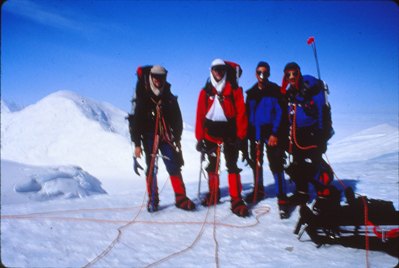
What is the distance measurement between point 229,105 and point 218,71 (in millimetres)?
531

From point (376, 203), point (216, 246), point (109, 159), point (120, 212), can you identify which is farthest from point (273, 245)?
point (109, 159)

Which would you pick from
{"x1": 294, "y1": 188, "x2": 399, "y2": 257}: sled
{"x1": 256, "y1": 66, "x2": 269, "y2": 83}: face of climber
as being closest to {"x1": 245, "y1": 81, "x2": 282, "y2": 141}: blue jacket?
{"x1": 256, "y1": 66, "x2": 269, "y2": 83}: face of climber

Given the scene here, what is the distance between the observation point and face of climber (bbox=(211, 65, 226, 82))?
153 inches

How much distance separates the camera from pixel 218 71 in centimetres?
389

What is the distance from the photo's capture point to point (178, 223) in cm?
379

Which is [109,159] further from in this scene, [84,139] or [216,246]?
[216,246]

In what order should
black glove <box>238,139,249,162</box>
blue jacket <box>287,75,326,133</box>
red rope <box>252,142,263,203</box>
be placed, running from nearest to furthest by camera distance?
1. blue jacket <box>287,75,326,133</box>
2. black glove <box>238,139,249,162</box>
3. red rope <box>252,142,263,203</box>

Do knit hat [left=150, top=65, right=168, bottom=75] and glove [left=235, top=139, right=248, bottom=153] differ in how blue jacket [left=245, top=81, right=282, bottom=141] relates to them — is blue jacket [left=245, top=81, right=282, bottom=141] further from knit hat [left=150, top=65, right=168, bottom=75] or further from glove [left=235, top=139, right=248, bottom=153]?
knit hat [left=150, top=65, right=168, bottom=75]

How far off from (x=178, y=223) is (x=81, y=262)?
1436 mm

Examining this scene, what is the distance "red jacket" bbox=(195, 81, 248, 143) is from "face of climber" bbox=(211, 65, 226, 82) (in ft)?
0.49

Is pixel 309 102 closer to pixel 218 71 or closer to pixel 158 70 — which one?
pixel 218 71

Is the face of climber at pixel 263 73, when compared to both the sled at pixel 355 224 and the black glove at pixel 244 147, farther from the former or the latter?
the sled at pixel 355 224

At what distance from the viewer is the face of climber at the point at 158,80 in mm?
3922

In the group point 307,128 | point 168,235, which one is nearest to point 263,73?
point 307,128
